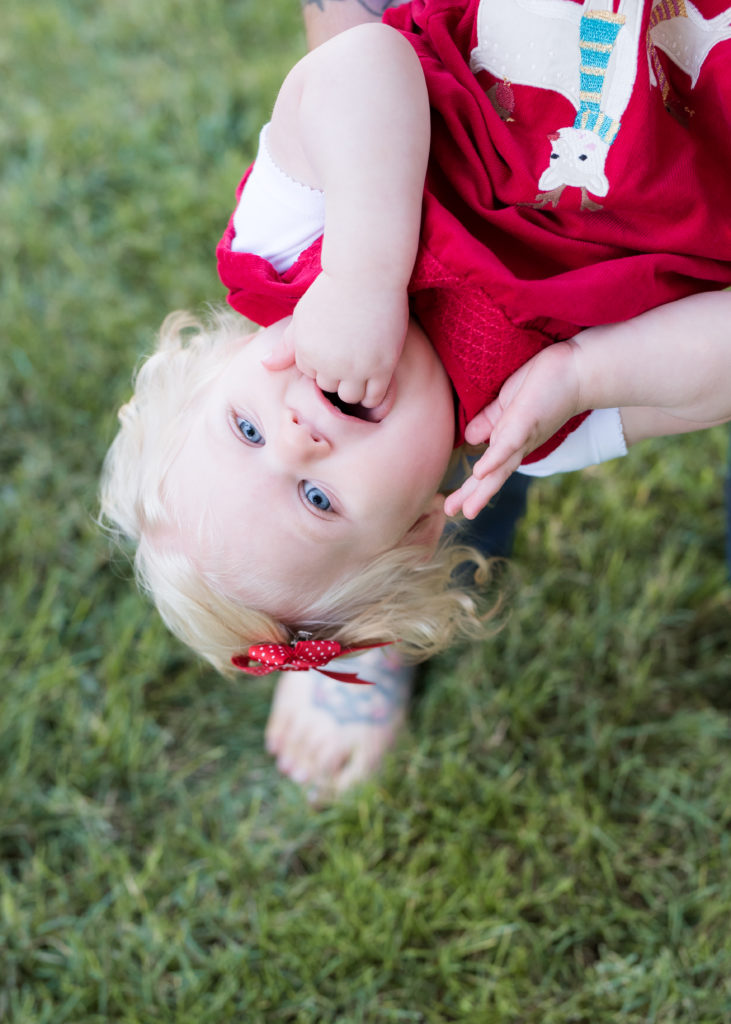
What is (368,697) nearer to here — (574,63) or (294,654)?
(294,654)

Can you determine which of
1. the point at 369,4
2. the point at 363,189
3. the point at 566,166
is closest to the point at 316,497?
the point at 363,189

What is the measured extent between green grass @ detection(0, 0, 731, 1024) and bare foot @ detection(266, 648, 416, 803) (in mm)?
48

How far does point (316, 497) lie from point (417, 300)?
270 mm

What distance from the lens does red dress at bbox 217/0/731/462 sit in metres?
1.03

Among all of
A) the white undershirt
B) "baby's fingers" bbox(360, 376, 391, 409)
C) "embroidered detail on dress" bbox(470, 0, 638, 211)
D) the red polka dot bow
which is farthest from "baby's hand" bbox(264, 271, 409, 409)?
the red polka dot bow

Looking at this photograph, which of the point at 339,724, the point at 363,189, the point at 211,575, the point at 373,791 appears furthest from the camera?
the point at 339,724

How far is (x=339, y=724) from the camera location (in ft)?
5.89

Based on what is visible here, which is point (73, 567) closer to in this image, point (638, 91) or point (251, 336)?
point (251, 336)

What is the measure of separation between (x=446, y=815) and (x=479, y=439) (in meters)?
0.81

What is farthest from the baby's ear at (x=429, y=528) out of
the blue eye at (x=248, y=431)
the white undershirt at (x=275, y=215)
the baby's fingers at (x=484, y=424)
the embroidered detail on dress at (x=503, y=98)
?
the embroidered detail on dress at (x=503, y=98)

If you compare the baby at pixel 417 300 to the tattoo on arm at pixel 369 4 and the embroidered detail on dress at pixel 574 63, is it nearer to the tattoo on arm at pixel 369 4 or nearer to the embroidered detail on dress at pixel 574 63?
the embroidered detail on dress at pixel 574 63

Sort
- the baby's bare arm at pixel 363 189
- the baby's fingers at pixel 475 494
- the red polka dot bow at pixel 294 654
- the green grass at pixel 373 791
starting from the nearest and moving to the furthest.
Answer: the baby's bare arm at pixel 363 189
the baby's fingers at pixel 475 494
the red polka dot bow at pixel 294 654
the green grass at pixel 373 791

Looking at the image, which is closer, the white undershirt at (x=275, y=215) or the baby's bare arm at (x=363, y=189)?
the baby's bare arm at (x=363, y=189)

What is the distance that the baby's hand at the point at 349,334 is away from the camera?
995mm
